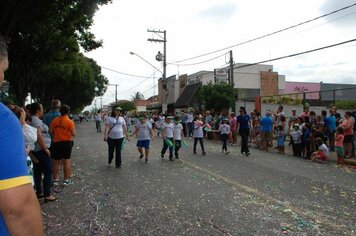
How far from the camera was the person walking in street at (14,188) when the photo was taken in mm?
1698

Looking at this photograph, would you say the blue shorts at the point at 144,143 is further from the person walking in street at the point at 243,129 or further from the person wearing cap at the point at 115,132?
the person walking in street at the point at 243,129

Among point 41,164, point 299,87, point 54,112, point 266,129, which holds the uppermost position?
point 299,87

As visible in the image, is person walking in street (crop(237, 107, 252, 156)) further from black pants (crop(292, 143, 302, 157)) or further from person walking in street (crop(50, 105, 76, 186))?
person walking in street (crop(50, 105, 76, 186))

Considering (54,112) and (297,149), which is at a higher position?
(54,112)

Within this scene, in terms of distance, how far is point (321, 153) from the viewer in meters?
14.9

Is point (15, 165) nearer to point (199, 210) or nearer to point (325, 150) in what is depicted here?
point (199, 210)

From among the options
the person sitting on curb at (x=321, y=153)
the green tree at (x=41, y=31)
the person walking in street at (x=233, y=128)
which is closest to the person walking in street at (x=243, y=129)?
the person sitting on curb at (x=321, y=153)

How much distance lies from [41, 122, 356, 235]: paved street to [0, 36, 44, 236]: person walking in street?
4.20 m

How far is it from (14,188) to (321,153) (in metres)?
14.4

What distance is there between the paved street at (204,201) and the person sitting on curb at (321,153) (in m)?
2.18

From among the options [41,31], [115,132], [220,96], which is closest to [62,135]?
[115,132]

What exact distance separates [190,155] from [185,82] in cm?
3782

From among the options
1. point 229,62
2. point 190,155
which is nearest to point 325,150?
point 190,155

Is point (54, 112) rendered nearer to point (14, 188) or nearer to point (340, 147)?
point (14, 188)
